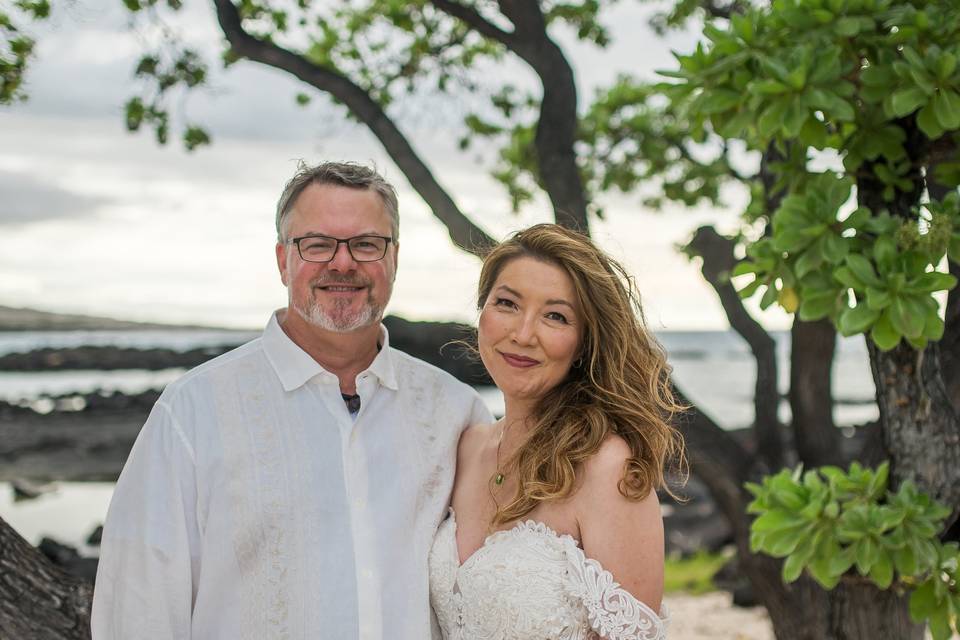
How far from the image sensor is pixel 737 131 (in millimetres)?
3188

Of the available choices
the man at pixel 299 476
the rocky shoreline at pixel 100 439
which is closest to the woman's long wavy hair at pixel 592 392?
the man at pixel 299 476

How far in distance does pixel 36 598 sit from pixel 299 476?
37.9 inches

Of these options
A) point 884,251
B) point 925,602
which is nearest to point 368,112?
point 884,251

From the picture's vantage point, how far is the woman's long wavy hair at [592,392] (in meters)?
2.74

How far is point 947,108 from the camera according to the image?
2926mm

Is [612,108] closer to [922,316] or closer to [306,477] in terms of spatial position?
[922,316]

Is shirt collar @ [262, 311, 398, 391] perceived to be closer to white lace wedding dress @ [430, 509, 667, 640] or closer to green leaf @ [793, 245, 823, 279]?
white lace wedding dress @ [430, 509, 667, 640]

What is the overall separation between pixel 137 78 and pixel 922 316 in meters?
4.98

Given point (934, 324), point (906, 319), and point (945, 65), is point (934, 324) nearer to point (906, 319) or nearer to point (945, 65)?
point (906, 319)

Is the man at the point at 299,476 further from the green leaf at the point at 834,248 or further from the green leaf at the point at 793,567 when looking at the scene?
the green leaf at the point at 834,248

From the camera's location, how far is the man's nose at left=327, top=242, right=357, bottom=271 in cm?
270

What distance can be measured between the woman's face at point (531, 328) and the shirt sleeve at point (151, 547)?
0.95 metres

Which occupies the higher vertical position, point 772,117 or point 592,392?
point 772,117

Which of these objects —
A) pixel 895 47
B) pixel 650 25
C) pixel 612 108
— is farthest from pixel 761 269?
pixel 612 108
